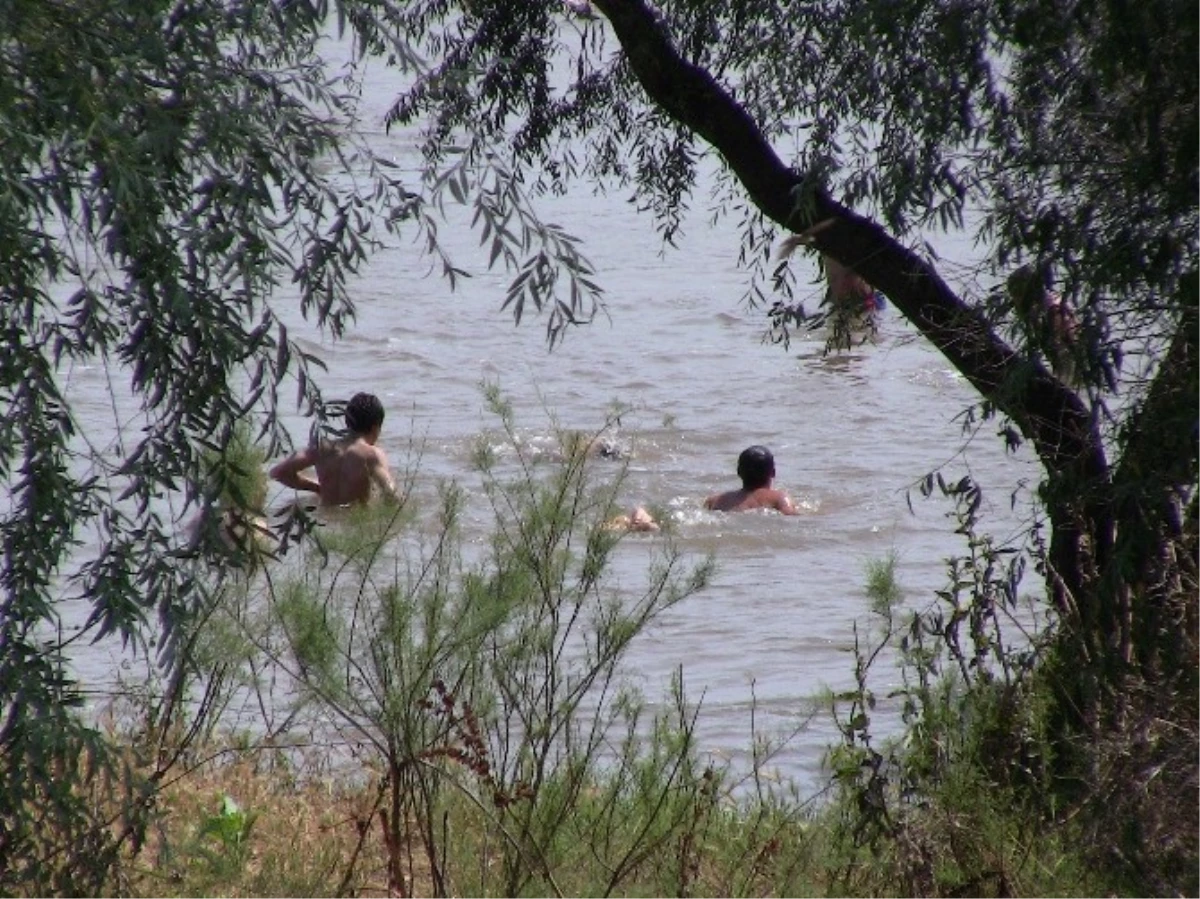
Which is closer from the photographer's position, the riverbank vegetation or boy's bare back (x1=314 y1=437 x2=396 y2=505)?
the riverbank vegetation

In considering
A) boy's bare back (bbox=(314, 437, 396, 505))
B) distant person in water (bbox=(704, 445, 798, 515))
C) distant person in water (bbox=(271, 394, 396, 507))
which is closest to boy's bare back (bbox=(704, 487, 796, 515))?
distant person in water (bbox=(704, 445, 798, 515))

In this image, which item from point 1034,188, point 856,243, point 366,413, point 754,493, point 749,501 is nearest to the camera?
point 1034,188

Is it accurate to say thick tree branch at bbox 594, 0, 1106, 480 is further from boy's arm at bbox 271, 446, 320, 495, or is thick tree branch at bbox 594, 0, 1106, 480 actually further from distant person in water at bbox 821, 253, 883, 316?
boy's arm at bbox 271, 446, 320, 495

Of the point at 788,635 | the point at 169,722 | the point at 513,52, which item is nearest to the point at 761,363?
the point at 788,635

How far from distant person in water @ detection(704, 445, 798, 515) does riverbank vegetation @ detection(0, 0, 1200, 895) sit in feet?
22.5

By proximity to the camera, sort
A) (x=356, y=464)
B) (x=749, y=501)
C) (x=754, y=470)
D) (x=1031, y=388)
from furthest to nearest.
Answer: (x=754, y=470)
(x=749, y=501)
(x=356, y=464)
(x=1031, y=388)

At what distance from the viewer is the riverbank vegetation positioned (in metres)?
3.92

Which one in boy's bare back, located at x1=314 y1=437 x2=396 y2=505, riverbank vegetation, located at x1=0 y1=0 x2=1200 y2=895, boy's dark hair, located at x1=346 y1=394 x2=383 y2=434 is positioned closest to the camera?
riverbank vegetation, located at x1=0 y1=0 x2=1200 y2=895

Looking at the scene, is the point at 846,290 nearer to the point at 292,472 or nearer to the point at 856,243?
the point at 856,243

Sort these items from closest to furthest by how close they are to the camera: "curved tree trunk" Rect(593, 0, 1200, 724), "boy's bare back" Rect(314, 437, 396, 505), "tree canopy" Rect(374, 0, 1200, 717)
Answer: "tree canopy" Rect(374, 0, 1200, 717) < "curved tree trunk" Rect(593, 0, 1200, 724) < "boy's bare back" Rect(314, 437, 396, 505)

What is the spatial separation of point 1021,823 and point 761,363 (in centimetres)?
1481

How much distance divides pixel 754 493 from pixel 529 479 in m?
8.82

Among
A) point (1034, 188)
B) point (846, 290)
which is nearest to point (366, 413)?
point (846, 290)

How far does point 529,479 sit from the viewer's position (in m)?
5.28
